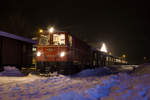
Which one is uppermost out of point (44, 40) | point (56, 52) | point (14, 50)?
point (44, 40)

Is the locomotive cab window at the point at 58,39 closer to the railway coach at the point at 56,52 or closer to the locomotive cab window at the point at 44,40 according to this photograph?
the railway coach at the point at 56,52

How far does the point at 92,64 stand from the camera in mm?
21094

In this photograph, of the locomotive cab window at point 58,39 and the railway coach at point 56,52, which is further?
the locomotive cab window at point 58,39

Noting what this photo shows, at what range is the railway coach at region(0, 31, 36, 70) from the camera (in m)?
15.8

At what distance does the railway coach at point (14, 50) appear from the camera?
623 inches

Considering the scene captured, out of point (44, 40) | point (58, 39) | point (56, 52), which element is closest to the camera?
point (56, 52)

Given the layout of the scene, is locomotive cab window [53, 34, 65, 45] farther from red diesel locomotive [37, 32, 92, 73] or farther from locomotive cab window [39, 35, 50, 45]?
locomotive cab window [39, 35, 50, 45]

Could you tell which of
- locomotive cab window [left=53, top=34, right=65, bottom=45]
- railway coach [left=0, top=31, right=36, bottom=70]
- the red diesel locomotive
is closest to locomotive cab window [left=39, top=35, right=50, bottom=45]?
the red diesel locomotive

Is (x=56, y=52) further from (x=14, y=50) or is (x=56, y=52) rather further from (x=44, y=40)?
(x=14, y=50)

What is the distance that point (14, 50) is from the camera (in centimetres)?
1752

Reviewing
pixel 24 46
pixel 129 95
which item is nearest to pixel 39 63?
pixel 24 46

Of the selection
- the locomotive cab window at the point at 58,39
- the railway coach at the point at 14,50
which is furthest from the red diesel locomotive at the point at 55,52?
the railway coach at the point at 14,50

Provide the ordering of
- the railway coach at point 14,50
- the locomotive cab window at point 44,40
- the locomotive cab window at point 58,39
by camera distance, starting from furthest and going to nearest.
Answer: the railway coach at point 14,50 → the locomotive cab window at point 44,40 → the locomotive cab window at point 58,39

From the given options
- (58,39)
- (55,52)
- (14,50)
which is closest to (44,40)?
(58,39)
